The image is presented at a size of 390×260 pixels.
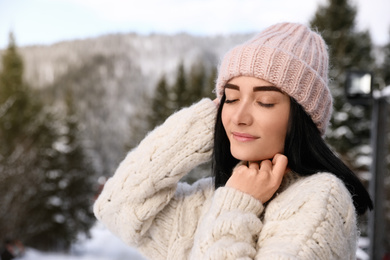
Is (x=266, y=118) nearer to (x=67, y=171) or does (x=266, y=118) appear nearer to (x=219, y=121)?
(x=219, y=121)

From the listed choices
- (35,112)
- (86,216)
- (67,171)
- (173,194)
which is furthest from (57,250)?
(173,194)

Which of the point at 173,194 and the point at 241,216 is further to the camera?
the point at 173,194

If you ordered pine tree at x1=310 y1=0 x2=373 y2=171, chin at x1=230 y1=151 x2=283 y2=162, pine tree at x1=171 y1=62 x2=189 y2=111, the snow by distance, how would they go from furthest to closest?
pine tree at x1=171 y1=62 x2=189 y2=111, the snow, pine tree at x1=310 y1=0 x2=373 y2=171, chin at x1=230 y1=151 x2=283 y2=162

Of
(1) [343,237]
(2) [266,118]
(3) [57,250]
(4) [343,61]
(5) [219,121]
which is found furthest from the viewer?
(3) [57,250]

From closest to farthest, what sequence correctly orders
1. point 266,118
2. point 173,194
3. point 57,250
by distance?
point 266,118 → point 173,194 → point 57,250

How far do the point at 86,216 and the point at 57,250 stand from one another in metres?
2.14

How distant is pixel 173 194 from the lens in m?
1.76

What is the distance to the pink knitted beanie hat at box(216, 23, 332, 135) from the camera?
56.3 inches

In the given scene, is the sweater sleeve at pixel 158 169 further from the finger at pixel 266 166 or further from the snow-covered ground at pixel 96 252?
the snow-covered ground at pixel 96 252

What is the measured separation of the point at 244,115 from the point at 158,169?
43 cm

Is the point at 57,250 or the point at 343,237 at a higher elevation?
the point at 343,237

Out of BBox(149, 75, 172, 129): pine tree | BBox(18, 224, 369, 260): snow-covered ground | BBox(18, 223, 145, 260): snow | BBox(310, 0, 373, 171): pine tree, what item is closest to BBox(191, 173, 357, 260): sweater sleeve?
BBox(310, 0, 373, 171): pine tree

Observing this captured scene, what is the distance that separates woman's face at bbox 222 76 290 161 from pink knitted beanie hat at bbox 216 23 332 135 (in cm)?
3

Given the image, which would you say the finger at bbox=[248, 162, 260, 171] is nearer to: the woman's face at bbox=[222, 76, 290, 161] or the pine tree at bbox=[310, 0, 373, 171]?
the woman's face at bbox=[222, 76, 290, 161]
